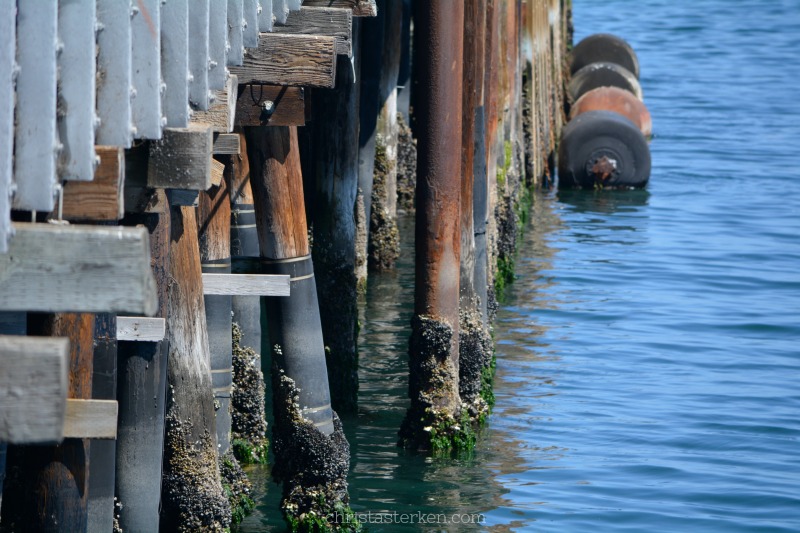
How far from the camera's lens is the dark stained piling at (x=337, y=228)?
8719 millimetres

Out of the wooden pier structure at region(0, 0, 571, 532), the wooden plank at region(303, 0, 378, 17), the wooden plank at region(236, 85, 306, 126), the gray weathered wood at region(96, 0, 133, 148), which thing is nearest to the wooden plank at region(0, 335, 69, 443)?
the wooden pier structure at region(0, 0, 571, 532)

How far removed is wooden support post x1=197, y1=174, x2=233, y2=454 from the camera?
6.54 meters

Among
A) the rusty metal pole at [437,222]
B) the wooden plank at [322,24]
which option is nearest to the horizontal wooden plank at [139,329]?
the wooden plank at [322,24]

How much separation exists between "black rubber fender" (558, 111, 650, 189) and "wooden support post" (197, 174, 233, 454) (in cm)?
1231

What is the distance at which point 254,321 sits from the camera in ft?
25.1

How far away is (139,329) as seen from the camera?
4.93 metres

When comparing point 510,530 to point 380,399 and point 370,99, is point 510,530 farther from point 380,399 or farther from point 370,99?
point 370,99

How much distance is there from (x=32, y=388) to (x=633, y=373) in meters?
8.73

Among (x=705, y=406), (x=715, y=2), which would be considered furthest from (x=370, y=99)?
(x=715, y=2)

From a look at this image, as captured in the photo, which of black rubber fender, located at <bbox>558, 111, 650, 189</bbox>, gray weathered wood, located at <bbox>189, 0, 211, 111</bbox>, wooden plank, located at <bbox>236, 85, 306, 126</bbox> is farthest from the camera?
black rubber fender, located at <bbox>558, 111, 650, 189</bbox>

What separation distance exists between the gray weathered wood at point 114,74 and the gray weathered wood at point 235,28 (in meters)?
1.45

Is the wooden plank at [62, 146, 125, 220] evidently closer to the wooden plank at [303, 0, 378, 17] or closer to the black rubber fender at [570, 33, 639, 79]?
the wooden plank at [303, 0, 378, 17]

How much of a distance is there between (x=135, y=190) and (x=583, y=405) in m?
6.14

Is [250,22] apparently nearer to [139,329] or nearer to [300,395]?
[139,329]
